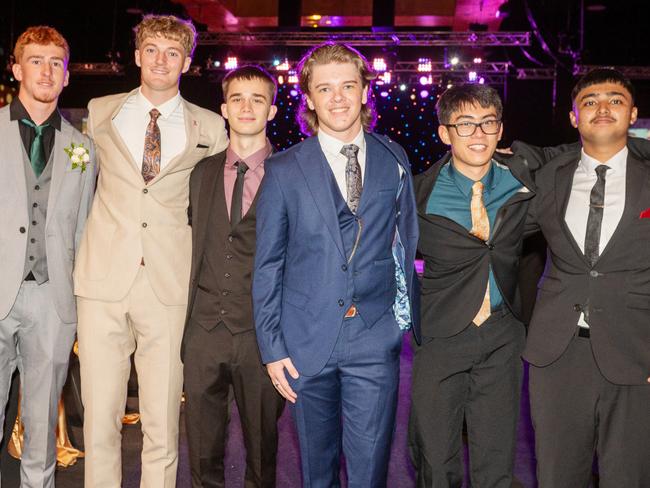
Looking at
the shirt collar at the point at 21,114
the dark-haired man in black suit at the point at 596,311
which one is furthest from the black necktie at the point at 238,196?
the dark-haired man in black suit at the point at 596,311

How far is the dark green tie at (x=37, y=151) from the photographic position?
9.95 feet

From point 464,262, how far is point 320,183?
72 centimetres

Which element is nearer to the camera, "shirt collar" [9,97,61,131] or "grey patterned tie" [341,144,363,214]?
"grey patterned tie" [341,144,363,214]

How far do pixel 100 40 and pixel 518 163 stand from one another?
1115cm

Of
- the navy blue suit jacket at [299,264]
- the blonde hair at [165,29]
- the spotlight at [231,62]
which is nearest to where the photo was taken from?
the navy blue suit jacket at [299,264]

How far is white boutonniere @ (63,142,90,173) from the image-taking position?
9.96 feet

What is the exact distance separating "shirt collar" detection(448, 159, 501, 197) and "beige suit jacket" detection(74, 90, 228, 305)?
45.6 inches

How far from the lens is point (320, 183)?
2.53 meters

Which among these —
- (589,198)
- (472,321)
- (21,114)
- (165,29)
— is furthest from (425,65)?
(472,321)

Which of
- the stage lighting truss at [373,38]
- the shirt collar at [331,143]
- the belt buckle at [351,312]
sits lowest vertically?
the belt buckle at [351,312]

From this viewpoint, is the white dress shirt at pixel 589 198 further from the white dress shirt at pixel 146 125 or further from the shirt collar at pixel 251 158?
the white dress shirt at pixel 146 125

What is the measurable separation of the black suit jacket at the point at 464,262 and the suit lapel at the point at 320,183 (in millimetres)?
525

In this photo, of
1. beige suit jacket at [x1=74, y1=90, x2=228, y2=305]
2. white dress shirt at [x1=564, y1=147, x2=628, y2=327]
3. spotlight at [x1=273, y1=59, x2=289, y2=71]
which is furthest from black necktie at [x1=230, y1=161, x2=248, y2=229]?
spotlight at [x1=273, y1=59, x2=289, y2=71]

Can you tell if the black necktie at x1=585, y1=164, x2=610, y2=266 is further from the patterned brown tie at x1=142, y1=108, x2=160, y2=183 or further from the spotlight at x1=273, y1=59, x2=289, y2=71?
the spotlight at x1=273, y1=59, x2=289, y2=71
